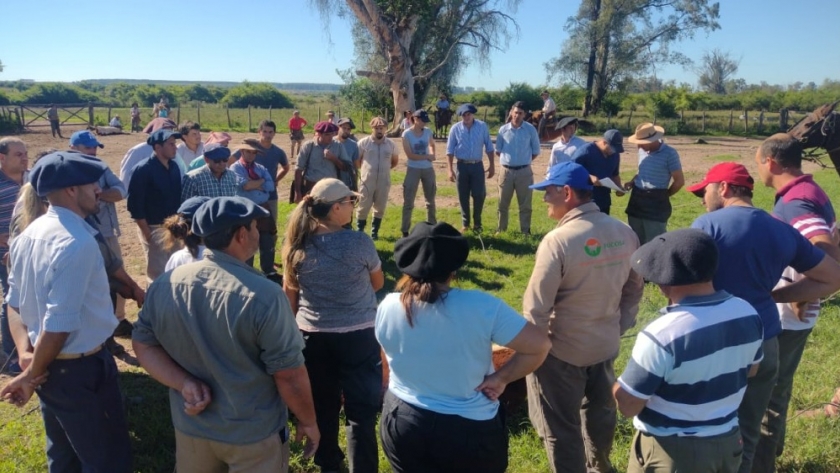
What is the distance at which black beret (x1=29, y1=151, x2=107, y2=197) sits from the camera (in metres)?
2.78

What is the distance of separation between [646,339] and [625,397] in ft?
0.80

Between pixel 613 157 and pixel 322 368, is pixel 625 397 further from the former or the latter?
pixel 613 157

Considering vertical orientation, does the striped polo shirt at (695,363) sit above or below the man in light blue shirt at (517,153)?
below

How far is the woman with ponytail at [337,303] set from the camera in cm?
330

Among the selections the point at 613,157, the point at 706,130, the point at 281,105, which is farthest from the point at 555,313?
the point at 281,105

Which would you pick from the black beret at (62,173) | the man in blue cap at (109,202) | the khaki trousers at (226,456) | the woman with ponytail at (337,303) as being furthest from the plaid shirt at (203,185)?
the khaki trousers at (226,456)

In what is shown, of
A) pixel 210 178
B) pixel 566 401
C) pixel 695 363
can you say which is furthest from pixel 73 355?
pixel 210 178

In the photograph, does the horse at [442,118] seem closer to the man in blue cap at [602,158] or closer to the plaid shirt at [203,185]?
the man in blue cap at [602,158]

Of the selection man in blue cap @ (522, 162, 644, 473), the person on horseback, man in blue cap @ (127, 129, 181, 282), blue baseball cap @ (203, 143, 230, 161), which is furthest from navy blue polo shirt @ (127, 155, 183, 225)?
the person on horseback

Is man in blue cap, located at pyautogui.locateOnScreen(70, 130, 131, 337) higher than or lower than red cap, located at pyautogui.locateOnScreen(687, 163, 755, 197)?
lower

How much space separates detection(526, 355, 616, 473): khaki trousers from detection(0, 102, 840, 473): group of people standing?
0.04 ft

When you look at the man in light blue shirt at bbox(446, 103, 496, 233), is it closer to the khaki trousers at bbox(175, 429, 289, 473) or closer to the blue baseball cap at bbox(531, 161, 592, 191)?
the blue baseball cap at bbox(531, 161, 592, 191)

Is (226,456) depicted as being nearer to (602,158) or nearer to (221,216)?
(221,216)

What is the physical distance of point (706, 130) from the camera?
30953mm
